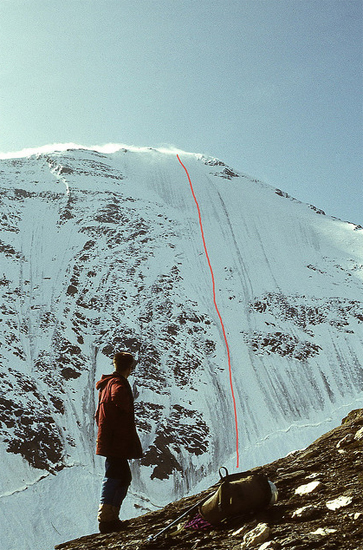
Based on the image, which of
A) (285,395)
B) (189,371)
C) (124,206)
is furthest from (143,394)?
(124,206)

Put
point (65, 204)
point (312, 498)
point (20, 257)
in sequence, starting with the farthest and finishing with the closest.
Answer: point (65, 204) → point (20, 257) → point (312, 498)

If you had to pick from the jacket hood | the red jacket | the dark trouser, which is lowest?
the dark trouser

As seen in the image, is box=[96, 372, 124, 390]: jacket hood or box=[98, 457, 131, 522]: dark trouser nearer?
box=[98, 457, 131, 522]: dark trouser

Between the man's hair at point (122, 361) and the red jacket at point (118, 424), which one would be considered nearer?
the red jacket at point (118, 424)

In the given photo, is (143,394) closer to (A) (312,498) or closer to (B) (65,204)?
(B) (65,204)

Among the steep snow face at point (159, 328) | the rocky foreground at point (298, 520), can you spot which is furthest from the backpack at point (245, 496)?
the steep snow face at point (159, 328)

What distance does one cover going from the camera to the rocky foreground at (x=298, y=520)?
11.9 feet

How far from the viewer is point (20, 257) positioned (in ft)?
312

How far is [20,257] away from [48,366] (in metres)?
28.5

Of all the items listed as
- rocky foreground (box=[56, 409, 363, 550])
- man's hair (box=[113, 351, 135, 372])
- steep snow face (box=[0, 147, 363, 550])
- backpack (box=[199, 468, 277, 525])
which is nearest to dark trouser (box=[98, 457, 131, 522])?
rocky foreground (box=[56, 409, 363, 550])

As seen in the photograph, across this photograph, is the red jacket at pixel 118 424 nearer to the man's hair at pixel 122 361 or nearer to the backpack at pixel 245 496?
the man's hair at pixel 122 361

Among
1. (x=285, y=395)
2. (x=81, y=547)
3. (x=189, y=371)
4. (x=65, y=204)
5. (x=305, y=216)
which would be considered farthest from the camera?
(x=305, y=216)

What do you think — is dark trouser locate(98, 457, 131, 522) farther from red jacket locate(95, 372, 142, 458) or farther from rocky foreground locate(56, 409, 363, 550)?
rocky foreground locate(56, 409, 363, 550)

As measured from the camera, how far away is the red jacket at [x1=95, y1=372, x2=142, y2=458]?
5.86m
